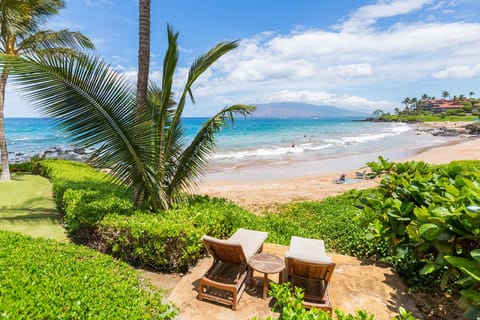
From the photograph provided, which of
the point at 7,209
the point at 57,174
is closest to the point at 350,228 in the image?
the point at 7,209

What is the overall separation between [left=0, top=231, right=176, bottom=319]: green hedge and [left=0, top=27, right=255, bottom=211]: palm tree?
1.55 meters

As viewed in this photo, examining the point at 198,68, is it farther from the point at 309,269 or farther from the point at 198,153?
the point at 309,269

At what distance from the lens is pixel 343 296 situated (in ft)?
11.8

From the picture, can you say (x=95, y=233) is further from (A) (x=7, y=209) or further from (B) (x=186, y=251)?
(A) (x=7, y=209)

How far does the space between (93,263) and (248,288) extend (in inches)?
90.9

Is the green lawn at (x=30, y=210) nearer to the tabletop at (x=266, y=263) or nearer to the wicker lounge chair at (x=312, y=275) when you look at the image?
the tabletop at (x=266, y=263)

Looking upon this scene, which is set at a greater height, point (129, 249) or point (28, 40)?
point (28, 40)

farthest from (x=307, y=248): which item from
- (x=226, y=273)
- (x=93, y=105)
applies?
(x=93, y=105)

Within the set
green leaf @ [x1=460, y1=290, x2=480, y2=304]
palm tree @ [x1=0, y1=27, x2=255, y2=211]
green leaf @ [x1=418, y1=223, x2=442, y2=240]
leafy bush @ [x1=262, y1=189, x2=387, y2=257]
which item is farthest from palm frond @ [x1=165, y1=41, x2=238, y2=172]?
green leaf @ [x1=460, y1=290, x2=480, y2=304]

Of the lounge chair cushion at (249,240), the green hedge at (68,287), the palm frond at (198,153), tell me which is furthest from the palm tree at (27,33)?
the lounge chair cushion at (249,240)

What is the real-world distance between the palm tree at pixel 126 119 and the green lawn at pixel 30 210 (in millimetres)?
2503

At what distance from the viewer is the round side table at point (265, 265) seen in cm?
341

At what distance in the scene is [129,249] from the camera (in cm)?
439

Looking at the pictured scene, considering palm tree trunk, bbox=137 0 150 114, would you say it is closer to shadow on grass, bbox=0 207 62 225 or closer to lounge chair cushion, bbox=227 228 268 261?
lounge chair cushion, bbox=227 228 268 261
